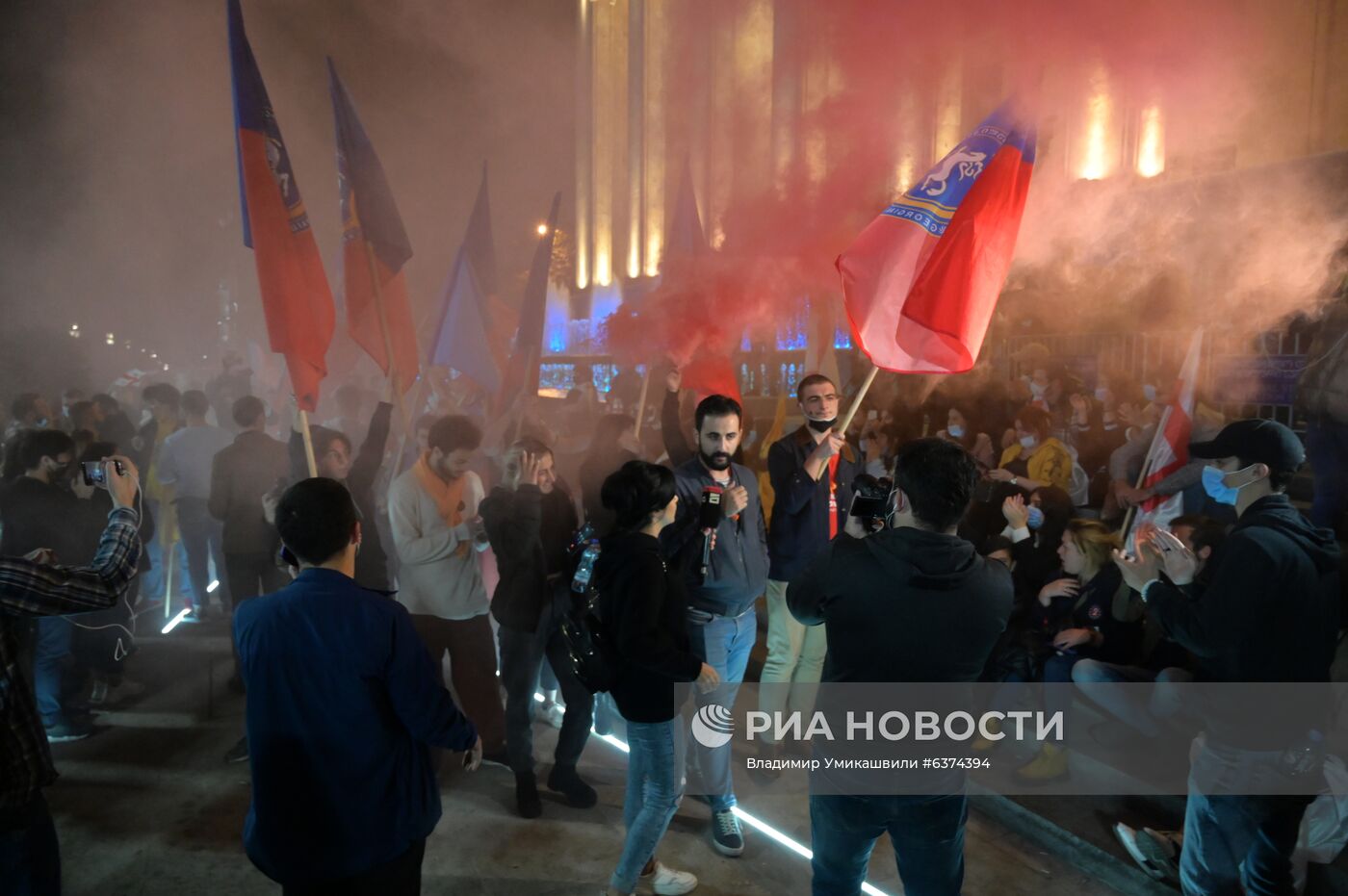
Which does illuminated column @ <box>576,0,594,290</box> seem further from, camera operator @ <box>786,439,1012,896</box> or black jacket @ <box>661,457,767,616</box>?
camera operator @ <box>786,439,1012,896</box>

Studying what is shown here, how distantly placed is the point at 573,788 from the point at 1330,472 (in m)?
4.83

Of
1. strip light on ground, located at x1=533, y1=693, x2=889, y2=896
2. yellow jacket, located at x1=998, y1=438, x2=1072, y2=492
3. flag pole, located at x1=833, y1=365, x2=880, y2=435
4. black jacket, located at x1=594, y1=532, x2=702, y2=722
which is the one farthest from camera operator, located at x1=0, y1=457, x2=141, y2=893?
yellow jacket, located at x1=998, y1=438, x2=1072, y2=492

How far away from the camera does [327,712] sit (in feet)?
6.72

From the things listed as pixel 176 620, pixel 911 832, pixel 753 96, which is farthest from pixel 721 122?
pixel 911 832

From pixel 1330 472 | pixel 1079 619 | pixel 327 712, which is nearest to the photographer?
pixel 327 712

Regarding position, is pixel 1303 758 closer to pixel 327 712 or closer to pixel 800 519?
pixel 800 519

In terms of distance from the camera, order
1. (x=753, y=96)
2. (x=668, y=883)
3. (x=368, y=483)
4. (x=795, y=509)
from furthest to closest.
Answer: (x=753, y=96) → (x=368, y=483) → (x=795, y=509) → (x=668, y=883)

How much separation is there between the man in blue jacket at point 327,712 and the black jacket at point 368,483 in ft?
7.89

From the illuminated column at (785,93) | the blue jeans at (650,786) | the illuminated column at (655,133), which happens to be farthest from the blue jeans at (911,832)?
the illuminated column at (655,133)

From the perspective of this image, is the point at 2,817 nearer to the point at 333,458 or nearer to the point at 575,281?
the point at 333,458

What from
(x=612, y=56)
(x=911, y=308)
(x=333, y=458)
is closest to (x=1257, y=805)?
(x=911, y=308)

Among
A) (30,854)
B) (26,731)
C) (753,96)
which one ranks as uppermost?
(753,96)

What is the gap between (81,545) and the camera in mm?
4371

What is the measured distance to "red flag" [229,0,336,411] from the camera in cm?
441
